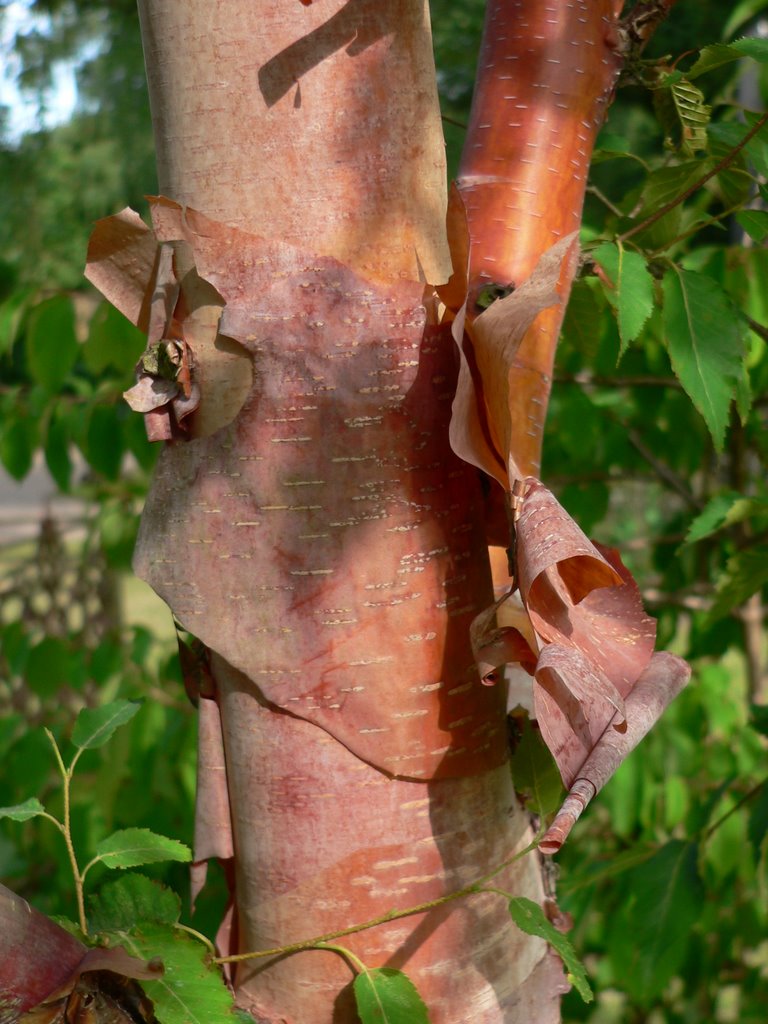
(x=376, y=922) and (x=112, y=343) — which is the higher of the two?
(x=112, y=343)

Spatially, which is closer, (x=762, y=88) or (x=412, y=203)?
(x=412, y=203)

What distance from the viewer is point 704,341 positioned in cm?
92

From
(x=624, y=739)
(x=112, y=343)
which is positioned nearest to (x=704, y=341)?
(x=624, y=739)

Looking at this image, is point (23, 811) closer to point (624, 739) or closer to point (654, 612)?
point (624, 739)

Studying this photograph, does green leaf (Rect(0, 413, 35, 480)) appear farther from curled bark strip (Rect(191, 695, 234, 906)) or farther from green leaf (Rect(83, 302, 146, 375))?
curled bark strip (Rect(191, 695, 234, 906))

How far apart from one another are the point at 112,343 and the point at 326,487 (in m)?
0.90

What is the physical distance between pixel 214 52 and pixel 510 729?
535mm

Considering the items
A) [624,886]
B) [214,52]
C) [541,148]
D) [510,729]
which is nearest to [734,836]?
[624,886]

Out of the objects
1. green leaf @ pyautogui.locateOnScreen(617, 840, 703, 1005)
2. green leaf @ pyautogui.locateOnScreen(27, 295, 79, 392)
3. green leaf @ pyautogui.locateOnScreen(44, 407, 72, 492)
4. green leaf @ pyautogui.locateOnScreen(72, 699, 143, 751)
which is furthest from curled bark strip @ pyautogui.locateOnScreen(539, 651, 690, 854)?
green leaf @ pyautogui.locateOnScreen(44, 407, 72, 492)

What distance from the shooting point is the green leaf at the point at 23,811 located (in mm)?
698

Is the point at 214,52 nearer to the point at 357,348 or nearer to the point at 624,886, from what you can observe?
the point at 357,348

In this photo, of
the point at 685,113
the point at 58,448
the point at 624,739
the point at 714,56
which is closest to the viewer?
the point at 624,739

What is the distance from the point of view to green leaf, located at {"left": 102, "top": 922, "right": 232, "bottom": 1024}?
0.66m

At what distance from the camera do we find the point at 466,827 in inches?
29.3
